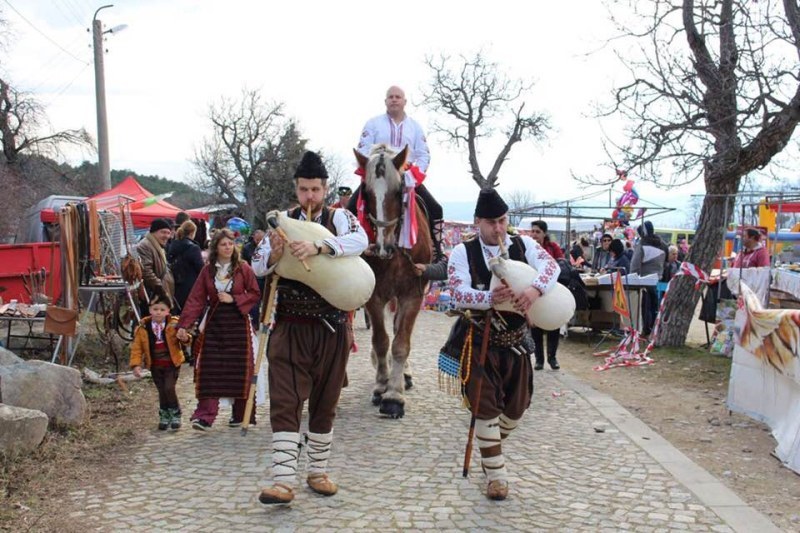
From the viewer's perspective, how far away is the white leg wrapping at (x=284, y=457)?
433 centimetres

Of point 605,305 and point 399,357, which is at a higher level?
point 399,357

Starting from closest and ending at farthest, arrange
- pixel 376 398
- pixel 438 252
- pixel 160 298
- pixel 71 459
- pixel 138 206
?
pixel 71 459 → pixel 376 398 → pixel 160 298 → pixel 438 252 → pixel 138 206

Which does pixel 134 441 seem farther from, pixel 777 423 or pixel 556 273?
pixel 777 423

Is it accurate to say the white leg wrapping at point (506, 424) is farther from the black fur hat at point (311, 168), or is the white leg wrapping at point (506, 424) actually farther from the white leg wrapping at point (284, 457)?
the black fur hat at point (311, 168)

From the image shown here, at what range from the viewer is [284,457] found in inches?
→ 170

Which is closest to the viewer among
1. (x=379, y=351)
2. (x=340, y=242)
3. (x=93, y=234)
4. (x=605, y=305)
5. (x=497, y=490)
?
(x=340, y=242)

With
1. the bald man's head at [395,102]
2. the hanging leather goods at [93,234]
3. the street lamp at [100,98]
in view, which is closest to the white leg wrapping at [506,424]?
the bald man's head at [395,102]

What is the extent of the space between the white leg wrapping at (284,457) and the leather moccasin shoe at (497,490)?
1234 millimetres

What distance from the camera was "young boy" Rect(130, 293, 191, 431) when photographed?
6.39 meters

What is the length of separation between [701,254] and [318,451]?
26.6ft

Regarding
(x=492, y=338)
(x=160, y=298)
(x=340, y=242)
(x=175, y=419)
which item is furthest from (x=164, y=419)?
(x=492, y=338)

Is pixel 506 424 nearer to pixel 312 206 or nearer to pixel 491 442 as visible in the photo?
pixel 491 442

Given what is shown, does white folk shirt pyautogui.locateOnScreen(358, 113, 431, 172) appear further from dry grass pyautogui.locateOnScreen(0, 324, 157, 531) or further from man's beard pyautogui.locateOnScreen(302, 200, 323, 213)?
dry grass pyautogui.locateOnScreen(0, 324, 157, 531)

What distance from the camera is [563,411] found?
7234 mm
